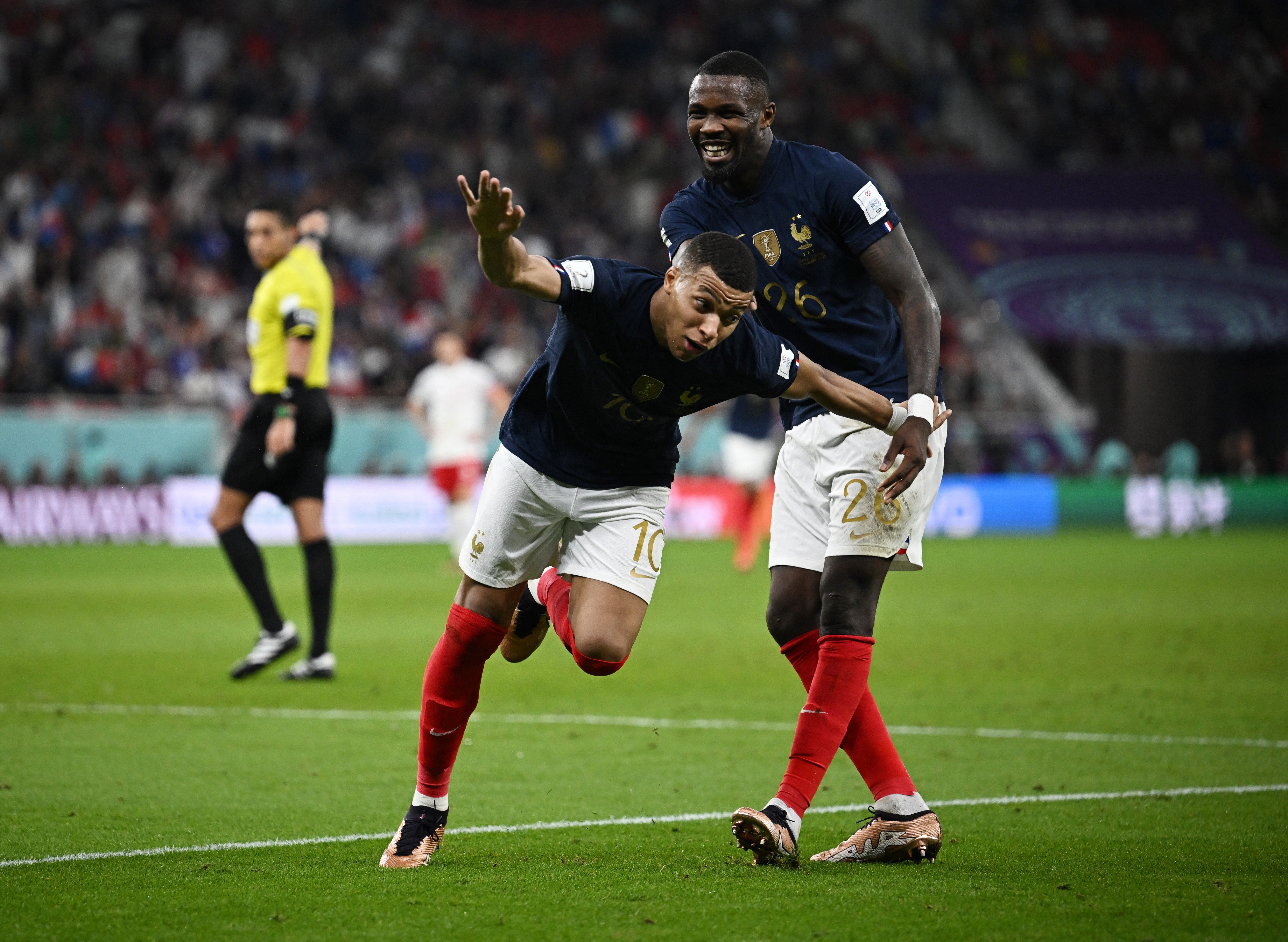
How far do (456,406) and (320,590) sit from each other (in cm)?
802

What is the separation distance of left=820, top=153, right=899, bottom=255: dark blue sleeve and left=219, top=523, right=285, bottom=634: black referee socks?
4.65 meters

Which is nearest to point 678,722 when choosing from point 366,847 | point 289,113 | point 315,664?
point 315,664

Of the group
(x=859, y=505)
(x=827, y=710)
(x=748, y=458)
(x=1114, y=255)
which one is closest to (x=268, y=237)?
(x=859, y=505)

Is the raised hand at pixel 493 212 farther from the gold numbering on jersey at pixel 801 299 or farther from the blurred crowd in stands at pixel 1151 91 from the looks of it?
the blurred crowd in stands at pixel 1151 91

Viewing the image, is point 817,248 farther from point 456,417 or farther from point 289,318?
point 456,417

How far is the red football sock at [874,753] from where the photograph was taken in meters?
4.67

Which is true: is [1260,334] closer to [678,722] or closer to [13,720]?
[678,722]

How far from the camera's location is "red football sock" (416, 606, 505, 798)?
4.53 m

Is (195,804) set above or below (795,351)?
below

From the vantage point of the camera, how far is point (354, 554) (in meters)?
18.7

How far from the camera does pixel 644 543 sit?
15.5ft

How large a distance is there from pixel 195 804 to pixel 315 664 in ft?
10.8

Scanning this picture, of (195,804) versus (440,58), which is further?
(440,58)

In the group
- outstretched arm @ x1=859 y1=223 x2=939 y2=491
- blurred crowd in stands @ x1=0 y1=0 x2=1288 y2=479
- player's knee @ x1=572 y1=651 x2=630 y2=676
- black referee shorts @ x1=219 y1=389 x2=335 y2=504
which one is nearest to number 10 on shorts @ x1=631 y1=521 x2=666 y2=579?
player's knee @ x1=572 y1=651 x2=630 y2=676
